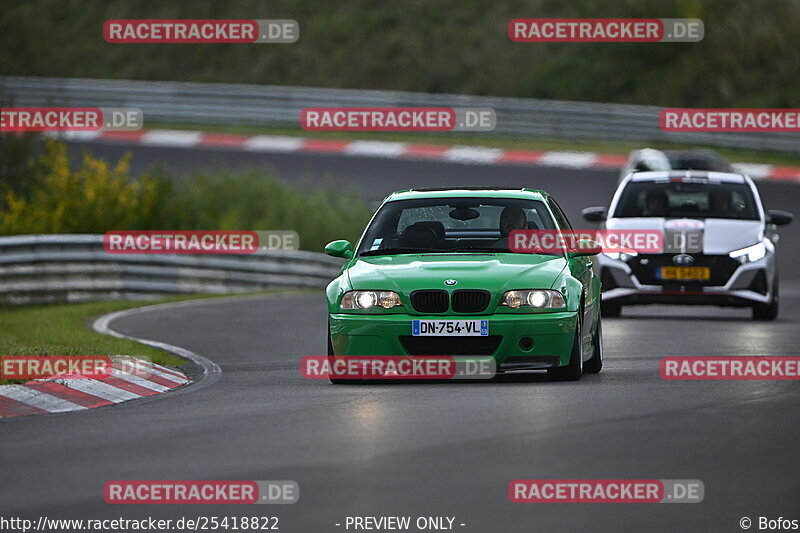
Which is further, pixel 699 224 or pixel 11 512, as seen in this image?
pixel 699 224

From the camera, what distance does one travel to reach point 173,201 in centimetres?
3161

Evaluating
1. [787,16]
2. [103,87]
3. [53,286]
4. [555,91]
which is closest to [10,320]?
[53,286]

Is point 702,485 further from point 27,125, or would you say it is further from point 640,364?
point 27,125

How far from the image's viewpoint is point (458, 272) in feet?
42.1

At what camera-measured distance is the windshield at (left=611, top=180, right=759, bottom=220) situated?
67.9ft

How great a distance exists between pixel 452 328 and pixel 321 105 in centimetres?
3028

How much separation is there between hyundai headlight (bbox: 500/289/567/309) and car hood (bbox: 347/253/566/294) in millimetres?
45

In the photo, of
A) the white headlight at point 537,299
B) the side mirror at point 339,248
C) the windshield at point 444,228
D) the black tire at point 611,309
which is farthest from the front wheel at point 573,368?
the black tire at point 611,309

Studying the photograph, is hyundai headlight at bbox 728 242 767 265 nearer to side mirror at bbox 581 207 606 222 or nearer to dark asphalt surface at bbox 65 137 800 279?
side mirror at bbox 581 207 606 222

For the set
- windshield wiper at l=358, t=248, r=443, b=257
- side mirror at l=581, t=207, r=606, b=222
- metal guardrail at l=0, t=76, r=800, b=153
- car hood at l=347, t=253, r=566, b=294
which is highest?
metal guardrail at l=0, t=76, r=800, b=153

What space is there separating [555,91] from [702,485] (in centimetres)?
4229

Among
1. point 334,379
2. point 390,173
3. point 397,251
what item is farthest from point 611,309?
point 390,173

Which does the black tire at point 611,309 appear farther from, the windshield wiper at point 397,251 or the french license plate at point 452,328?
the french license plate at point 452,328

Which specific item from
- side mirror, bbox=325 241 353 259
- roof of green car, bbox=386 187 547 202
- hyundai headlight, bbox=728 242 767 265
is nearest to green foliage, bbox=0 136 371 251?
hyundai headlight, bbox=728 242 767 265
